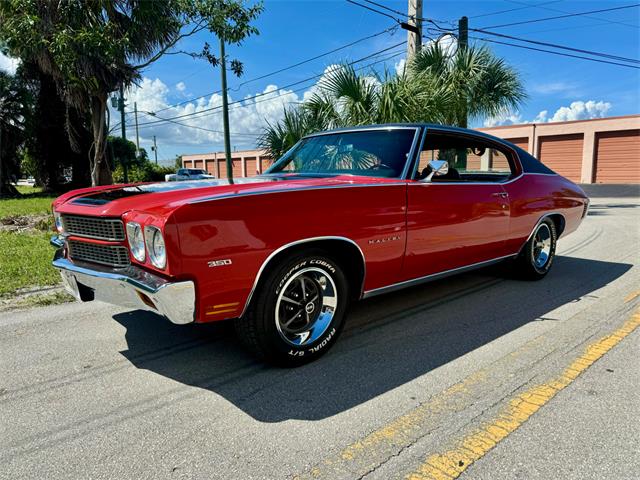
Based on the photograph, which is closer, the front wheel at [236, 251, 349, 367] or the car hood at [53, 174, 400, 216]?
the car hood at [53, 174, 400, 216]

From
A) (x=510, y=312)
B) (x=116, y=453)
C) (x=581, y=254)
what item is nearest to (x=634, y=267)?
(x=581, y=254)

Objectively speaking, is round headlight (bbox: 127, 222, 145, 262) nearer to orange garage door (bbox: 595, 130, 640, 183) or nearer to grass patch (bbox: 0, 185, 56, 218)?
grass patch (bbox: 0, 185, 56, 218)

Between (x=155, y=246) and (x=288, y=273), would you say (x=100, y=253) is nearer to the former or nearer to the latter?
(x=155, y=246)

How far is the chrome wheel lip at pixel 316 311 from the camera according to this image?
301 centimetres

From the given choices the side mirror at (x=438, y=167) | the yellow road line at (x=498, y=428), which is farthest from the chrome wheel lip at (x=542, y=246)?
the side mirror at (x=438, y=167)

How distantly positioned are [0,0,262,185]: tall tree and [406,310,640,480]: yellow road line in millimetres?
8924

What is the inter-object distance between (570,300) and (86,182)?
81.1ft

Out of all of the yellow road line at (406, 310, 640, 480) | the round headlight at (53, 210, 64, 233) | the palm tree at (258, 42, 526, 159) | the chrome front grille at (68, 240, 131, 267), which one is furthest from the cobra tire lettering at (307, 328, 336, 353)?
the palm tree at (258, 42, 526, 159)

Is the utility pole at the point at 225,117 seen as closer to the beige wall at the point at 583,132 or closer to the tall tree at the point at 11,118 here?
the beige wall at the point at 583,132

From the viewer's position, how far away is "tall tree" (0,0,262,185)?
851 cm

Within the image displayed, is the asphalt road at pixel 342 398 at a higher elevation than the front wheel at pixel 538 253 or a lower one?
lower

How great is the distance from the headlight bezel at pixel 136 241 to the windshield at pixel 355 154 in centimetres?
186

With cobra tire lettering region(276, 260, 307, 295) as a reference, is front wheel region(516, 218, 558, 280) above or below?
below

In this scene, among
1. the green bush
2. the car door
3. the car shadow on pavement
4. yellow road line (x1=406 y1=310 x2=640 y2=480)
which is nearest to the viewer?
yellow road line (x1=406 y1=310 x2=640 y2=480)
